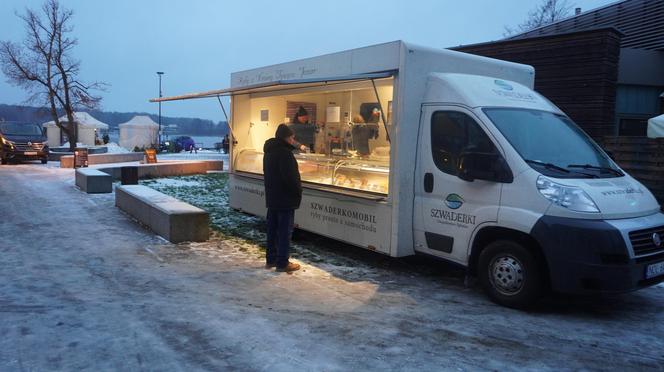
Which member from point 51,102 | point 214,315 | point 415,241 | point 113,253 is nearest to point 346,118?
point 415,241

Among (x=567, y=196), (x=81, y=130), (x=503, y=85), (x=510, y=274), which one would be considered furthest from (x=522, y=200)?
(x=81, y=130)

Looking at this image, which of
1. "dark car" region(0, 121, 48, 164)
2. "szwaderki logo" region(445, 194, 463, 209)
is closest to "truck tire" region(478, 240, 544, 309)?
"szwaderki logo" region(445, 194, 463, 209)

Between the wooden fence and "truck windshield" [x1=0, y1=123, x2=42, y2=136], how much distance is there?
22.1 meters

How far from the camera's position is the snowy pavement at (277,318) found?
12.7 feet

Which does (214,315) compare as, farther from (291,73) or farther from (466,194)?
(291,73)

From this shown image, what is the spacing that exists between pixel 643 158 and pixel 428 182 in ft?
22.5

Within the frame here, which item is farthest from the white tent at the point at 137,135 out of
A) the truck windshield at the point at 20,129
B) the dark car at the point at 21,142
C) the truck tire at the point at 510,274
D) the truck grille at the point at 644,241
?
the truck grille at the point at 644,241

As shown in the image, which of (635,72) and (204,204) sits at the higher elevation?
(635,72)

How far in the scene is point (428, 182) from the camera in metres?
5.95

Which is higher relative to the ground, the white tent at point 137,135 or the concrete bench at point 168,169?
the white tent at point 137,135

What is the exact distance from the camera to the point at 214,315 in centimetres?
473

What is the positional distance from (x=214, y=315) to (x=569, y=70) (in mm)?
11890

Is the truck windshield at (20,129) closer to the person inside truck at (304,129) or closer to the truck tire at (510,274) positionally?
the person inside truck at (304,129)

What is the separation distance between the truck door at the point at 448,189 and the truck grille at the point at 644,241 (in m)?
1.18
